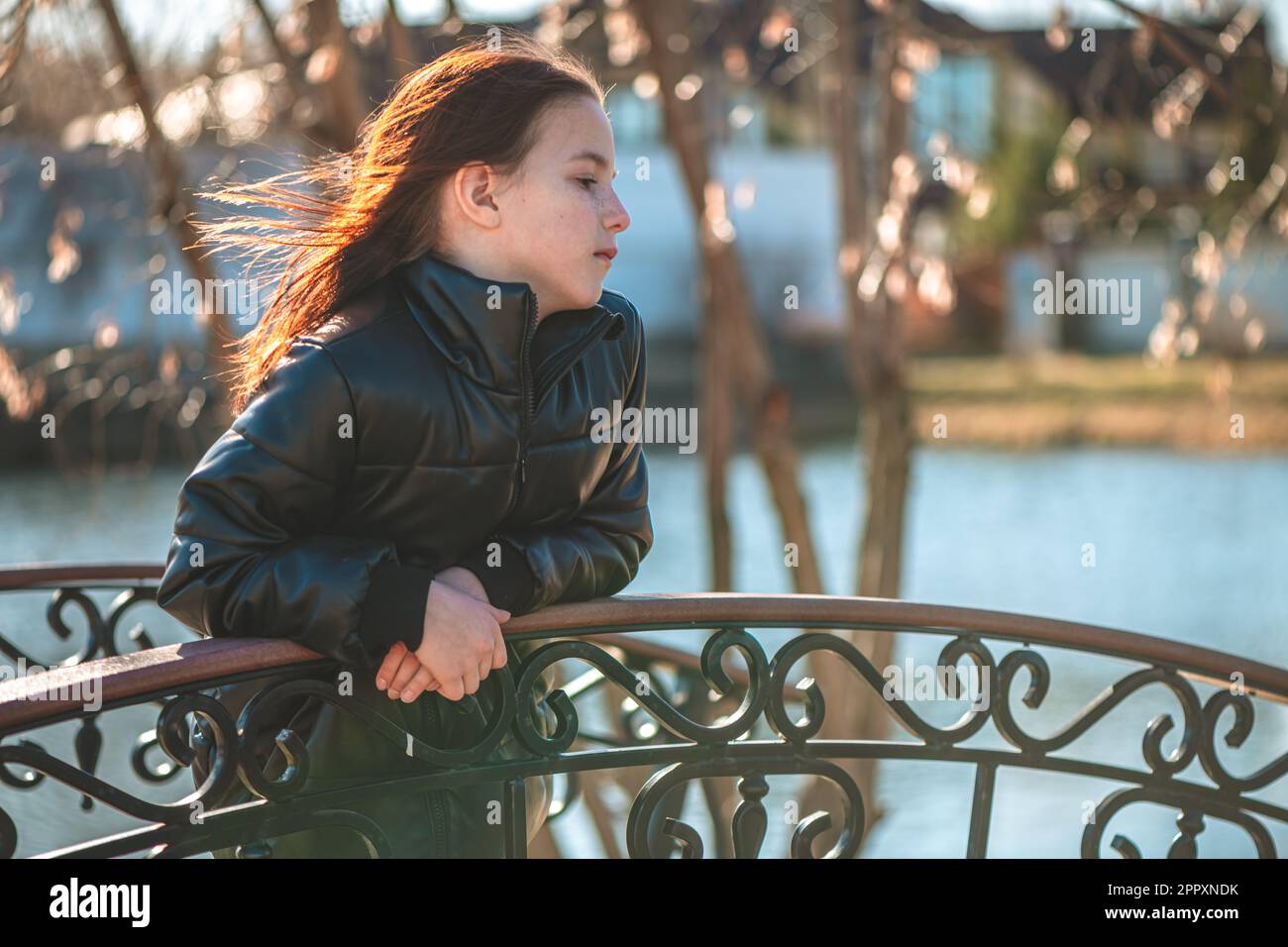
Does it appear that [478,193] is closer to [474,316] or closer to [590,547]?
[474,316]

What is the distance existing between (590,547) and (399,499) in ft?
0.93

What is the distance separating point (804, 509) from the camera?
4.50 metres

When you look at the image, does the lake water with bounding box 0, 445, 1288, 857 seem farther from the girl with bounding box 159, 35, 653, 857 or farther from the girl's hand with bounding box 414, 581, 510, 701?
the girl's hand with bounding box 414, 581, 510, 701

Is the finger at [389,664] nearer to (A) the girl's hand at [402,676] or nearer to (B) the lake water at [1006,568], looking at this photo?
(A) the girl's hand at [402,676]

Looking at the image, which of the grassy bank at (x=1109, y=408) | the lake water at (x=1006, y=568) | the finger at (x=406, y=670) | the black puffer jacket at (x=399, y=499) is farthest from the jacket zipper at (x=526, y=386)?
the grassy bank at (x=1109, y=408)

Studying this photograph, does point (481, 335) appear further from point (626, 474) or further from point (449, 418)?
point (626, 474)

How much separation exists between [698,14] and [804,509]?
7.38 feet

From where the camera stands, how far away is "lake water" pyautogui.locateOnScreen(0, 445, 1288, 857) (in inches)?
235

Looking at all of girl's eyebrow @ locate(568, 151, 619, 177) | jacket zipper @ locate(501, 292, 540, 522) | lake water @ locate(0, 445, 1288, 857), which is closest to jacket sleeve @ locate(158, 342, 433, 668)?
jacket zipper @ locate(501, 292, 540, 522)

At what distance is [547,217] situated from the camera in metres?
1.93

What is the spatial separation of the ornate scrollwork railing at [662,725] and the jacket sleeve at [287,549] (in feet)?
0.16

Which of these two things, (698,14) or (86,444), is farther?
(86,444)

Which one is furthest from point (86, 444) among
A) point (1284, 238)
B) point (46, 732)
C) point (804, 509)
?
point (1284, 238)

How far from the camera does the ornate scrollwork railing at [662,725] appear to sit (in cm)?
161
